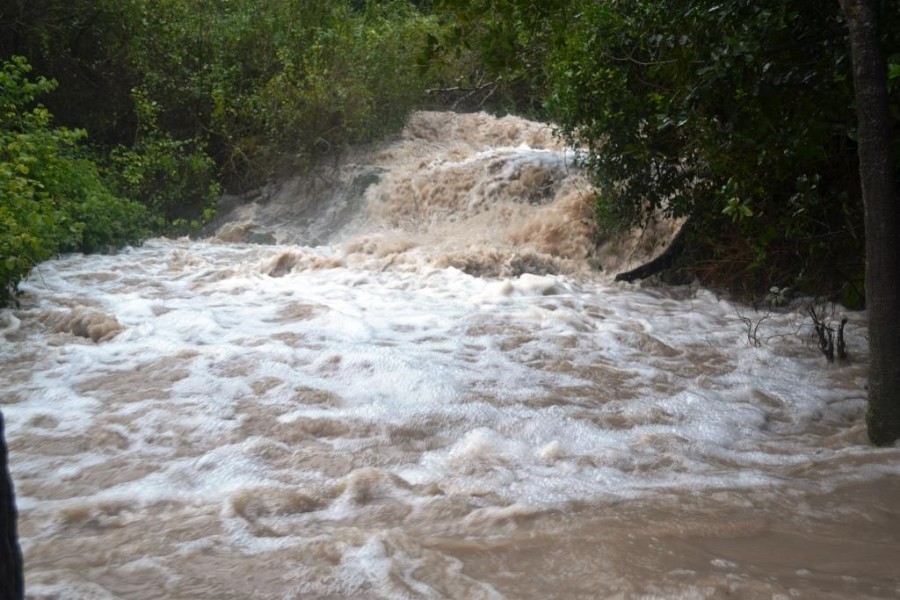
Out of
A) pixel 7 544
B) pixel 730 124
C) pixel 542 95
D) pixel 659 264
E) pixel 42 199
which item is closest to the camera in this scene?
pixel 7 544

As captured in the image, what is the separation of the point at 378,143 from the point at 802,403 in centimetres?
1041

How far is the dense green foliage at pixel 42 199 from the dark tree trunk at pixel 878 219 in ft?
18.3

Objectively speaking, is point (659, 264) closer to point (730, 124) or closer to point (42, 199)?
point (730, 124)

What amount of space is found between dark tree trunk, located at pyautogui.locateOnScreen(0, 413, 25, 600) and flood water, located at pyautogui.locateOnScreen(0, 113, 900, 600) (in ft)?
3.97

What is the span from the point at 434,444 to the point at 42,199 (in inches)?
254

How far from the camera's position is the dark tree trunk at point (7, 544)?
4.75 ft

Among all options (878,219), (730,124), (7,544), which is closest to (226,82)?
(730,124)

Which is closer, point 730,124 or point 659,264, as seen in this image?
point 730,124

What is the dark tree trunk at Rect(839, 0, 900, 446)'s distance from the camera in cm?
333

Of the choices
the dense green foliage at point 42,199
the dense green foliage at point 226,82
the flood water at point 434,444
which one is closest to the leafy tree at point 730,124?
the flood water at point 434,444

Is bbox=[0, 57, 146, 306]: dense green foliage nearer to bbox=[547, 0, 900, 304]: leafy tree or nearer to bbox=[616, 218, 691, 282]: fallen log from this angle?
bbox=[547, 0, 900, 304]: leafy tree

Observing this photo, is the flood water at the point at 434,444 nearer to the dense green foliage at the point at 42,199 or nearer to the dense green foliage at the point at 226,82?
the dense green foliage at the point at 42,199

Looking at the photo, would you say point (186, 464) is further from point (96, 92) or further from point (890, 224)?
point (96, 92)

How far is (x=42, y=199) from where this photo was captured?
8609 mm
